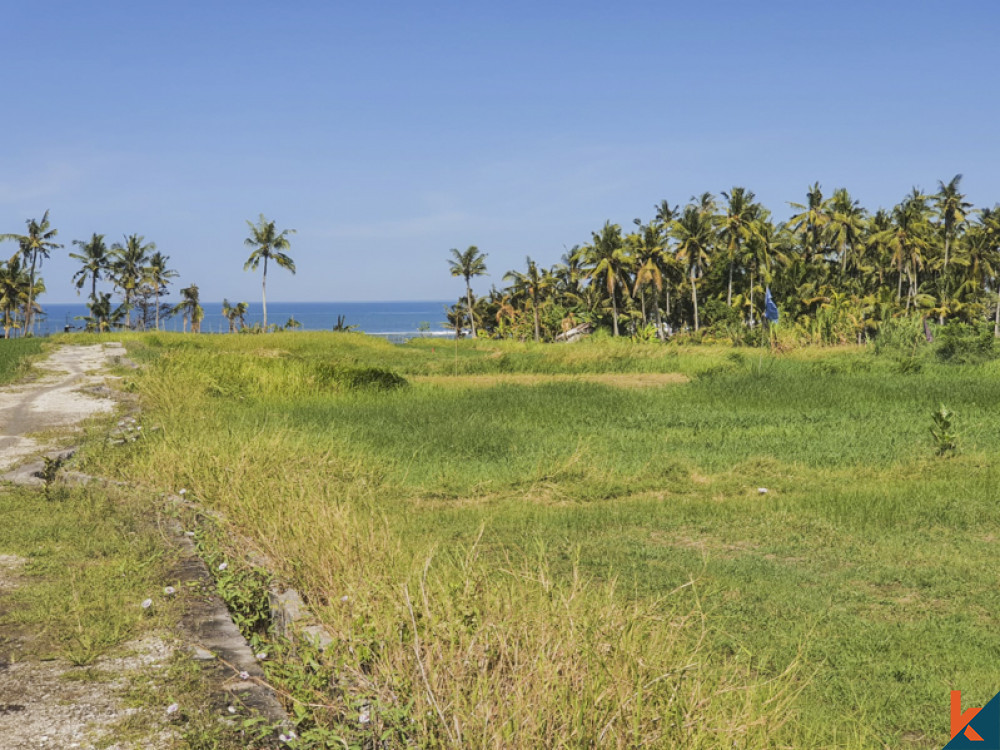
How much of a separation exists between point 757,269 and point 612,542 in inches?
2239

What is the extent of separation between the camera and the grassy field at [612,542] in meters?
3.95

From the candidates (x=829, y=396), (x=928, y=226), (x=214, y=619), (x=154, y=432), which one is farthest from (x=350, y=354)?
Answer: (x=928, y=226)

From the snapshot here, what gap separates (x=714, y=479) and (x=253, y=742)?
8.98 meters

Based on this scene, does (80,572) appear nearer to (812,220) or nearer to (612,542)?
(612,542)

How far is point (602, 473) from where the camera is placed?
12.2 metres

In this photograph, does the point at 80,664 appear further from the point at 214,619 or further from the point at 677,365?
the point at 677,365

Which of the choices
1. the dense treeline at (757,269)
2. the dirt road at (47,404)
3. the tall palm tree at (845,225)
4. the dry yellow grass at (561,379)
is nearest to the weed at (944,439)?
the dry yellow grass at (561,379)

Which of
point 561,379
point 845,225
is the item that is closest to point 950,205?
point 845,225

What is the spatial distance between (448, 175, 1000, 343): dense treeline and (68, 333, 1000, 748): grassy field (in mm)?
36225

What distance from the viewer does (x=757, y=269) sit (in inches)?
2467

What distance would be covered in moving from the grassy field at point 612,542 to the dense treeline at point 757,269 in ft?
119

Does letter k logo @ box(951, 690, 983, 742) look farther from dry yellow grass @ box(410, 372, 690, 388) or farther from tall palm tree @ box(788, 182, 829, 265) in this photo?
tall palm tree @ box(788, 182, 829, 265)

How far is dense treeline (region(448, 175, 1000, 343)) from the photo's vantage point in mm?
59531

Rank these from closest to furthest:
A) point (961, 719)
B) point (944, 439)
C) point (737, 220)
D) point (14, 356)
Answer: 1. point (961, 719)
2. point (944, 439)
3. point (14, 356)
4. point (737, 220)
